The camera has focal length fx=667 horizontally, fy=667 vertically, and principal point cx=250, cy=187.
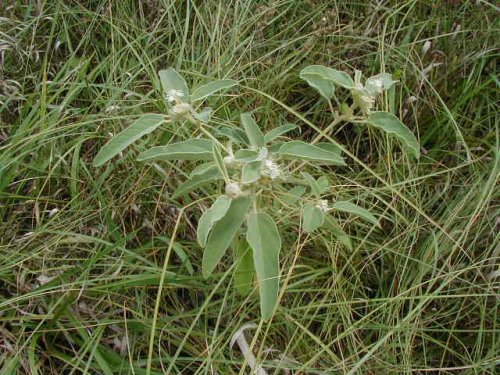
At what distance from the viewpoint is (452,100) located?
1.68 metres

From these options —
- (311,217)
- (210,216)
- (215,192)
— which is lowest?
(215,192)

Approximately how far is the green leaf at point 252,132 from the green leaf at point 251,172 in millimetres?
102

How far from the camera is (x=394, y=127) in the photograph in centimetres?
116

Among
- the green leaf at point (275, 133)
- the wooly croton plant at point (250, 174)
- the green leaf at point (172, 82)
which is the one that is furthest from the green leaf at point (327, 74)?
the green leaf at point (172, 82)

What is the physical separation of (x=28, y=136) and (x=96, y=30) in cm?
44

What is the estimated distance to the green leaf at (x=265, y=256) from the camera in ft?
3.23

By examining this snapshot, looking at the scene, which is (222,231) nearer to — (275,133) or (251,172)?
(251,172)

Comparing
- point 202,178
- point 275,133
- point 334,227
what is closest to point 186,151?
point 202,178

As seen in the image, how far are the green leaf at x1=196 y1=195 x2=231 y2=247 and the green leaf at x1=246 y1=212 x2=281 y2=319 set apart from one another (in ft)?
0.19

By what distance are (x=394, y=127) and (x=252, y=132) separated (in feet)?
0.81

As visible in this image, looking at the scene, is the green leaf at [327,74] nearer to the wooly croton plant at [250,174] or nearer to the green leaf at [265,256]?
the wooly croton plant at [250,174]

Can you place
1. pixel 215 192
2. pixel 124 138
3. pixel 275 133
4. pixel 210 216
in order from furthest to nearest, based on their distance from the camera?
pixel 215 192
pixel 275 133
pixel 124 138
pixel 210 216

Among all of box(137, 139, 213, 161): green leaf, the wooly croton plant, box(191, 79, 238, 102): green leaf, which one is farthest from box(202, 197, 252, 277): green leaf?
box(191, 79, 238, 102): green leaf

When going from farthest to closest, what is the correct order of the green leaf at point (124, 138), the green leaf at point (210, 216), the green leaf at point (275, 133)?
the green leaf at point (275, 133) < the green leaf at point (124, 138) < the green leaf at point (210, 216)
